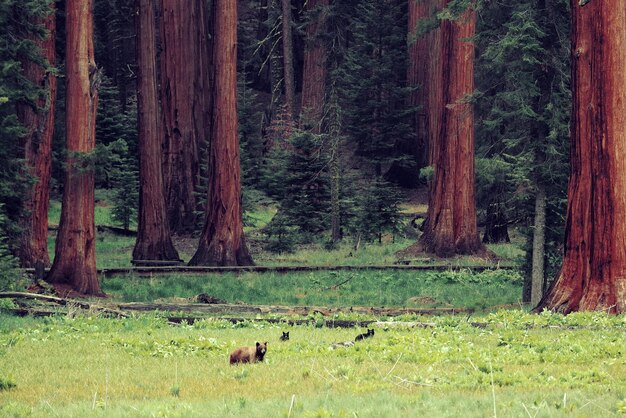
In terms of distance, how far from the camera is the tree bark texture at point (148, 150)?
28328 millimetres

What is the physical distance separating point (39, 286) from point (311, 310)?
20.2 feet

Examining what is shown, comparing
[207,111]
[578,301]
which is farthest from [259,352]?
[207,111]

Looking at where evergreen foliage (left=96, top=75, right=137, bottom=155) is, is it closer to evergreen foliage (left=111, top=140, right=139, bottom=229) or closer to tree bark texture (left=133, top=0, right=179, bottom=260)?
evergreen foliage (left=111, top=140, right=139, bottom=229)

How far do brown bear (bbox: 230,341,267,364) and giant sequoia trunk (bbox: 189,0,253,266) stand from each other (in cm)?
1527

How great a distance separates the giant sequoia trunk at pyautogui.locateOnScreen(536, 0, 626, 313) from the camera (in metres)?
15.5

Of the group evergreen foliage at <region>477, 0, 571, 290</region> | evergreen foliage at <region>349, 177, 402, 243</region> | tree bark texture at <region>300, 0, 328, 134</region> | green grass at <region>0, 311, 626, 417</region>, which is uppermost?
tree bark texture at <region>300, 0, 328, 134</region>

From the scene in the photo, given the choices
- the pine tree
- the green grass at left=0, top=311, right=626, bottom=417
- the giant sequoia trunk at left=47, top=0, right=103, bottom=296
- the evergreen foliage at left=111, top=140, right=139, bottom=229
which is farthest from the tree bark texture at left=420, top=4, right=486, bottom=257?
the green grass at left=0, top=311, right=626, bottom=417

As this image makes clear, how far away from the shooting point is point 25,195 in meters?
21.7

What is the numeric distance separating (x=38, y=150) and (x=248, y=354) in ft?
47.9

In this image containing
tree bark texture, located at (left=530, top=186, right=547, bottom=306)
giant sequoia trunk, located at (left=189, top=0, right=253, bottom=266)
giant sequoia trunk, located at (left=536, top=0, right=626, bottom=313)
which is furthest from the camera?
giant sequoia trunk, located at (left=189, top=0, right=253, bottom=266)

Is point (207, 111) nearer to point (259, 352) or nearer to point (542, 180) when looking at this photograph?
point (542, 180)

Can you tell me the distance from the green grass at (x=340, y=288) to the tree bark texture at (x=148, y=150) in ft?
17.4

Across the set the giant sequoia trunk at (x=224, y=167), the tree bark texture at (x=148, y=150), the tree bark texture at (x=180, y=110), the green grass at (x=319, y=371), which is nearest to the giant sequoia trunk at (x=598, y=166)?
the green grass at (x=319, y=371)

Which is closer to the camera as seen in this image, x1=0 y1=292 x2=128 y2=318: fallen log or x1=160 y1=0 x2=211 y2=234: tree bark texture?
x1=0 y1=292 x2=128 y2=318: fallen log
